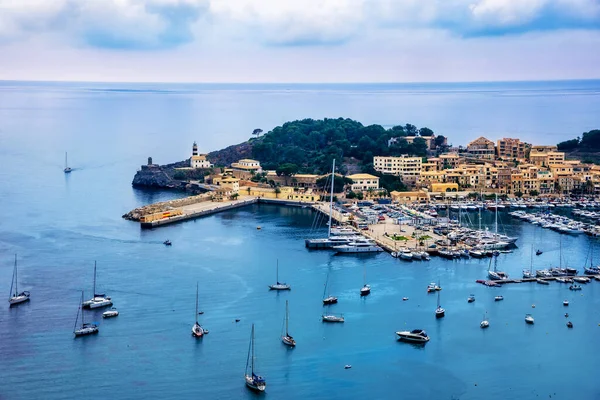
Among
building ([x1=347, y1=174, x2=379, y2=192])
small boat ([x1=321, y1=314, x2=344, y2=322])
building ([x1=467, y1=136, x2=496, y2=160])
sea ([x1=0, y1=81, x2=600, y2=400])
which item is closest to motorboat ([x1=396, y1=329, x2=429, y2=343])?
sea ([x1=0, y1=81, x2=600, y2=400])

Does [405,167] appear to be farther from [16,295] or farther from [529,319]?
[16,295]

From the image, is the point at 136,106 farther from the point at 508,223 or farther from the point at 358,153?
the point at 508,223

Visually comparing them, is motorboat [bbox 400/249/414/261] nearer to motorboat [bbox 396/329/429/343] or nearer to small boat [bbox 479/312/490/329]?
small boat [bbox 479/312/490/329]

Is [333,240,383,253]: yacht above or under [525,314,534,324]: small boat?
above

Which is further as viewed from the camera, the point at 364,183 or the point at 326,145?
the point at 326,145

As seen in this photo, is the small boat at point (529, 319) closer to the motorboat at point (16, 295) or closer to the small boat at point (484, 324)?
the small boat at point (484, 324)

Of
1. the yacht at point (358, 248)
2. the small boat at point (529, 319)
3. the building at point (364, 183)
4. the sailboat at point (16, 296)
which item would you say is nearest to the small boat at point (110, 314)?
the sailboat at point (16, 296)

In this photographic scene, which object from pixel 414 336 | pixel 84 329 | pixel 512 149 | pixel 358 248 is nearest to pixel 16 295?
pixel 84 329
